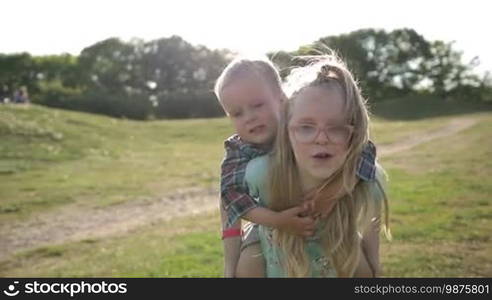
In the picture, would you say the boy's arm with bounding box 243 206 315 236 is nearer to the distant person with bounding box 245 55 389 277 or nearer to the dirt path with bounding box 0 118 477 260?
the distant person with bounding box 245 55 389 277

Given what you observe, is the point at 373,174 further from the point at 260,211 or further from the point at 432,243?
the point at 432,243

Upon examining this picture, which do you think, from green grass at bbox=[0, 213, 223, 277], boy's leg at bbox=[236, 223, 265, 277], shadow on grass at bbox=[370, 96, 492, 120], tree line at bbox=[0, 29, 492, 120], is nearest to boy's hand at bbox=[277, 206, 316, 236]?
boy's leg at bbox=[236, 223, 265, 277]

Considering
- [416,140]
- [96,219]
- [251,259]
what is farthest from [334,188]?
[416,140]

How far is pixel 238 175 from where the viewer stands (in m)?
2.62

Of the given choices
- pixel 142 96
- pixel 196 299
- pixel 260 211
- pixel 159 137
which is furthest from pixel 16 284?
pixel 142 96

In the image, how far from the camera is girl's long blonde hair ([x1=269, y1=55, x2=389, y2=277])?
7.91ft

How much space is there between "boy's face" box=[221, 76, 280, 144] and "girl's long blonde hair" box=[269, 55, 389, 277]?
266 millimetres

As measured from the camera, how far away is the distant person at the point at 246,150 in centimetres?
258

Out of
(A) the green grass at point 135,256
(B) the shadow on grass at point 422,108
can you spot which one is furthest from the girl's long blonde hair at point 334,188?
(B) the shadow on grass at point 422,108

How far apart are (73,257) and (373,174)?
732 centimetres

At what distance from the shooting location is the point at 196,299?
3375mm

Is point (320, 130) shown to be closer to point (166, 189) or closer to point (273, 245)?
point (273, 245)

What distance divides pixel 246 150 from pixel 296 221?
0.46m

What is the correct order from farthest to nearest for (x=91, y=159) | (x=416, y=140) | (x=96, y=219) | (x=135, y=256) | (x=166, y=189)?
(x=416, y=140) < (x=91, y=159) < (x=166, y=189) < (x=96, y=219) < (x=135, y=256)
